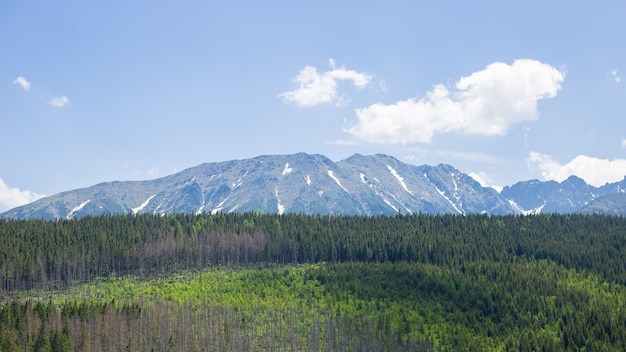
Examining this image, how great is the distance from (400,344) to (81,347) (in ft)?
242

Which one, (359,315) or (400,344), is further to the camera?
(359,315)

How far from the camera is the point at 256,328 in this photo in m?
156

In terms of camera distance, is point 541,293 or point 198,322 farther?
point 541,293

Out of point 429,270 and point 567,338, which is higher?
point 429,270

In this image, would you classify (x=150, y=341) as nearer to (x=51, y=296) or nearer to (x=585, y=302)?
A: (x=51, y=296)

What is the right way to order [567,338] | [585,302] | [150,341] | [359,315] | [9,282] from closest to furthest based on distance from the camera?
[150,341], [567,338], [359,315], [585,302], [9,282]

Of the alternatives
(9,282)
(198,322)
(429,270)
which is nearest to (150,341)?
(198,322)

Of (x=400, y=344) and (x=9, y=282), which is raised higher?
(x=9, y=282)

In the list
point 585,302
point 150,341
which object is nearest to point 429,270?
point 585,302

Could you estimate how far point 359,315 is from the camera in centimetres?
16050

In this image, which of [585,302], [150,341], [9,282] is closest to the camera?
[150,341]

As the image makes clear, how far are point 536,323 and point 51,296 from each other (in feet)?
460

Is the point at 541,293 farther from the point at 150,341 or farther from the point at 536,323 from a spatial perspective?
the point at 150,341

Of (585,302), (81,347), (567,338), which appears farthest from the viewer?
(585,302)
